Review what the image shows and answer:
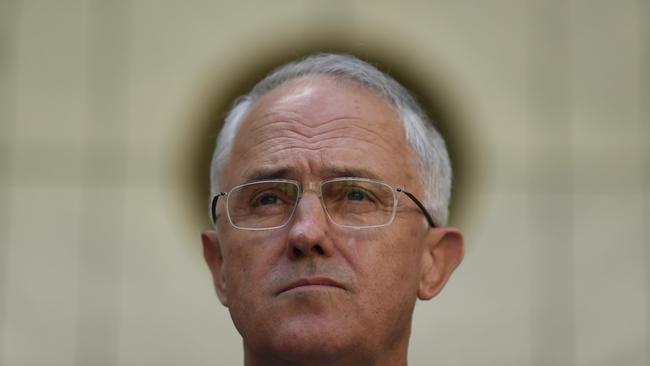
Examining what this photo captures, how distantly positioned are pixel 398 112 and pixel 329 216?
397mm

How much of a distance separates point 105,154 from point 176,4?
0.82 m

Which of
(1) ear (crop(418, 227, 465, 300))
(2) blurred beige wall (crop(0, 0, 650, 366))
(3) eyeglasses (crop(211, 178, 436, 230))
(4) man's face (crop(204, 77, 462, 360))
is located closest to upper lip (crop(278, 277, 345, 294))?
(4) man's face (crop(204, 77, 462, 360))

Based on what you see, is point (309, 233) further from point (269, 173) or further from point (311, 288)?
point (269, 173)

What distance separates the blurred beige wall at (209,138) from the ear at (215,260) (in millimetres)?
2407

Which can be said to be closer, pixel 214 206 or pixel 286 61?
pixel 214 206

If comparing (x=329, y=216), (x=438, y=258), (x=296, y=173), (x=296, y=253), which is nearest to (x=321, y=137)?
(x=296, y=173)

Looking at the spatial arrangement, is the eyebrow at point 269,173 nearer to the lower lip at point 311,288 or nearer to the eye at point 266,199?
the eye at point 266,199

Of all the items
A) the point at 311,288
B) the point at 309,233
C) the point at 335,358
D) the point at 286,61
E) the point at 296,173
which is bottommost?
the point at 335,358

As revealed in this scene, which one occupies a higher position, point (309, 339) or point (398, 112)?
point (398, 112)

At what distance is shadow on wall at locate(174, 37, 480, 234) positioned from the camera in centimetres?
561

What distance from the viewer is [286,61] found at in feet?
18.5

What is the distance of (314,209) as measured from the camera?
2691mm

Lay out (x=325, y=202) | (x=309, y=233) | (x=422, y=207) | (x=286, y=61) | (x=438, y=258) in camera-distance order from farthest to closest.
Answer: (x=286, y=61)
(x=438, y=258)
(x=422, y=207)
(x=325, y=202)
(x=309, y=233)

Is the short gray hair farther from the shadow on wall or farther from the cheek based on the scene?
the shadow on wall
